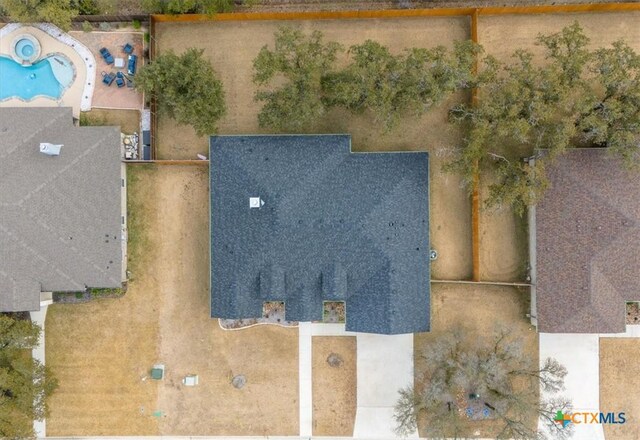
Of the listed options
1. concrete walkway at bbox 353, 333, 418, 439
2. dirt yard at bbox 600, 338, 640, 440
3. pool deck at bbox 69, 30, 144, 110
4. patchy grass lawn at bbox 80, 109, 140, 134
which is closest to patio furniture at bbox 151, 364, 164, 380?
concrete walkway at bbox 353, 333, 418, 439

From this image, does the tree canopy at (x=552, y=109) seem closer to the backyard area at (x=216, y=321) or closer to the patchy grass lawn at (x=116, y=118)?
the backyard area at (x=216, y=321)

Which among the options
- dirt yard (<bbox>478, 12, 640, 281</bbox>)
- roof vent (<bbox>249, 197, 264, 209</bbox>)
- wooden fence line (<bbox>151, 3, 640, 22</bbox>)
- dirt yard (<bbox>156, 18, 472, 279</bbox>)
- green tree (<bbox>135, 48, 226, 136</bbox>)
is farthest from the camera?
dirt yard (<bbox>156, 18, 472, 279</bbox>)

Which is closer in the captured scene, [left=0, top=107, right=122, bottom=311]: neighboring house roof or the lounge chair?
[left=0, top=107, right=122, bottom=311]: neighboring house roof

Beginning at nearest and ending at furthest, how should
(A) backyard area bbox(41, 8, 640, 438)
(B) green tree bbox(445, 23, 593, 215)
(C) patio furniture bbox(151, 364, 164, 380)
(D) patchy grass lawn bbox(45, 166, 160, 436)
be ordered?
(B) green tree bbox(445, 23, 593, 215), (A) backyard area bbox(41, 8, 640, 438), (C) patio furniture bbox(151, 364, 164, 380), (D) patchy grass lawn bbox(45, 166, 160, 436)

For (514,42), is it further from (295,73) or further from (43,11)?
(43,11)

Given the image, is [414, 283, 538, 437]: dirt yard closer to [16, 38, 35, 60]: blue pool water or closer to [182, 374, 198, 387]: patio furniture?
[182, 374, 198, 387]: patio furniture

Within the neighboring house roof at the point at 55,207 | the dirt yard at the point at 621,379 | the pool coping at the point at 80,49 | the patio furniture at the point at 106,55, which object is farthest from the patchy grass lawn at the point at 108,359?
the dirt yard at the point at 621,379
